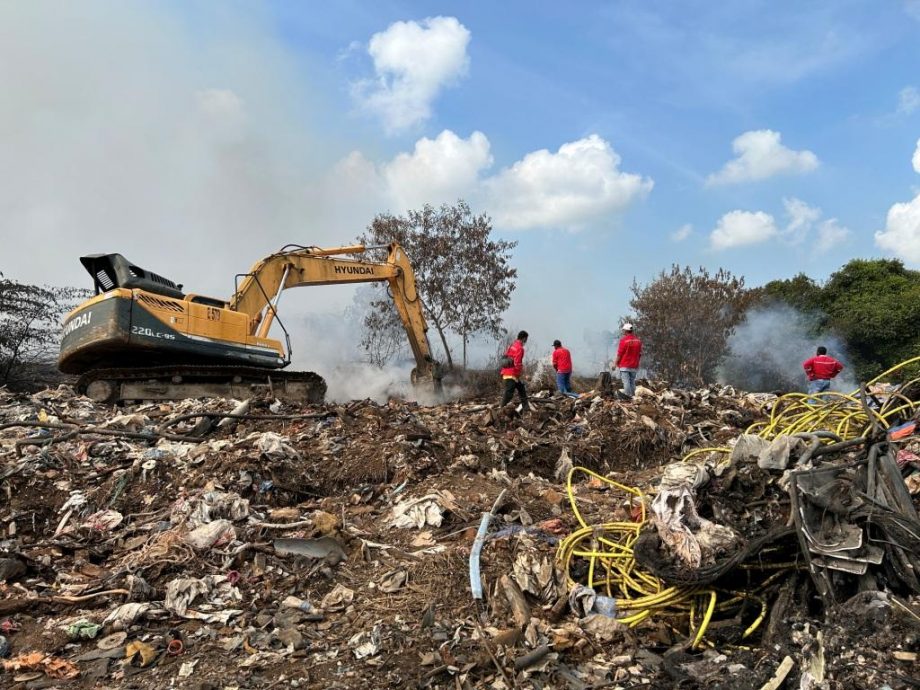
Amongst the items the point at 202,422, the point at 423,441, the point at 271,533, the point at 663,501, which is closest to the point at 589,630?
the point at 663,501

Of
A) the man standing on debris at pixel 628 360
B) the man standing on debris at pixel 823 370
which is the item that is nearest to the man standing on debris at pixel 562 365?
the man standing on debris at pixel 628 360

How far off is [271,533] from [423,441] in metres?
2.59

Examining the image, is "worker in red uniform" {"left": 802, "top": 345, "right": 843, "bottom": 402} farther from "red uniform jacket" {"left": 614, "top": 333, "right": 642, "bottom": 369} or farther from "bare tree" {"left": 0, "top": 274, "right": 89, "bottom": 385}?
"bare tree" {"left": 0, "top": 274, "right": 89, "bottom": 385}

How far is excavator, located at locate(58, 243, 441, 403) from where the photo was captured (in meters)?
9.67

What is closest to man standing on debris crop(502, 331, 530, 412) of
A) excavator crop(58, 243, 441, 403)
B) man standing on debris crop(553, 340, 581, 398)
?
man standing on debris crop(553, 340, 581, 398)

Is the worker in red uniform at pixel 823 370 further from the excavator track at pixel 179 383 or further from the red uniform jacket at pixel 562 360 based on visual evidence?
the excavator track at pixel 179 383

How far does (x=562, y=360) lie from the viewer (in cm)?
1114

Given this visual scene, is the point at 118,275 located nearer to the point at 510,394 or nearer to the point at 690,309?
the point at 510,394

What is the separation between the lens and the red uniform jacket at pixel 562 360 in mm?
11117

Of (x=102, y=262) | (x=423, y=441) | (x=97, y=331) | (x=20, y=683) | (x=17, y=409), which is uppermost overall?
(x=102, y=262)

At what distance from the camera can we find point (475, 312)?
819 inches

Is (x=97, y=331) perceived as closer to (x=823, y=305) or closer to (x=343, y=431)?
(x=343, y=431)

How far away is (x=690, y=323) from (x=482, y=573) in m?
16.7

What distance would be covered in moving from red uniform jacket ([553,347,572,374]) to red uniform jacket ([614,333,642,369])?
106 cm
